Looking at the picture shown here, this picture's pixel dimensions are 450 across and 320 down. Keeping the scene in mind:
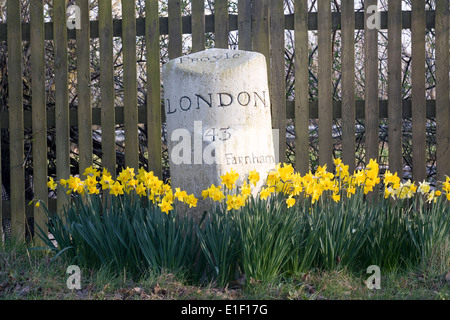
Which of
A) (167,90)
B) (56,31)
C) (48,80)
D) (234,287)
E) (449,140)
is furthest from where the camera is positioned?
(48,80)

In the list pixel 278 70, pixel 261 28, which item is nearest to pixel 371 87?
pixel 278 70

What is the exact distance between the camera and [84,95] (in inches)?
183

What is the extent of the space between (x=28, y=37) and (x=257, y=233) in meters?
2.97

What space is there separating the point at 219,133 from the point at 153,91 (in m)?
1.14

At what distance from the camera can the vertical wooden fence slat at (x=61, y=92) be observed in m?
4.69

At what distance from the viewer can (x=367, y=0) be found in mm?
4445

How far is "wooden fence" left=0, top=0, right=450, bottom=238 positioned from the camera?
4.41m

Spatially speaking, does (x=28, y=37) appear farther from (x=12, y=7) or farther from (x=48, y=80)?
(x=48, y=80)

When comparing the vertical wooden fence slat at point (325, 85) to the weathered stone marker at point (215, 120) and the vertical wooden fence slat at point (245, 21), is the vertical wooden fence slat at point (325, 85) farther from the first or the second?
the weathered stone marker at point (215, 120)

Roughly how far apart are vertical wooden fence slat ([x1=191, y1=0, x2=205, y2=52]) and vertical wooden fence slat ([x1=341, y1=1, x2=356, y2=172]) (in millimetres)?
1100

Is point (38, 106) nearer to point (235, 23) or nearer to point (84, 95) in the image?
point (84, 95)

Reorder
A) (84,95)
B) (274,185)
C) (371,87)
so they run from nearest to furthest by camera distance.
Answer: (274,185) → (371,87) → (84,95)
